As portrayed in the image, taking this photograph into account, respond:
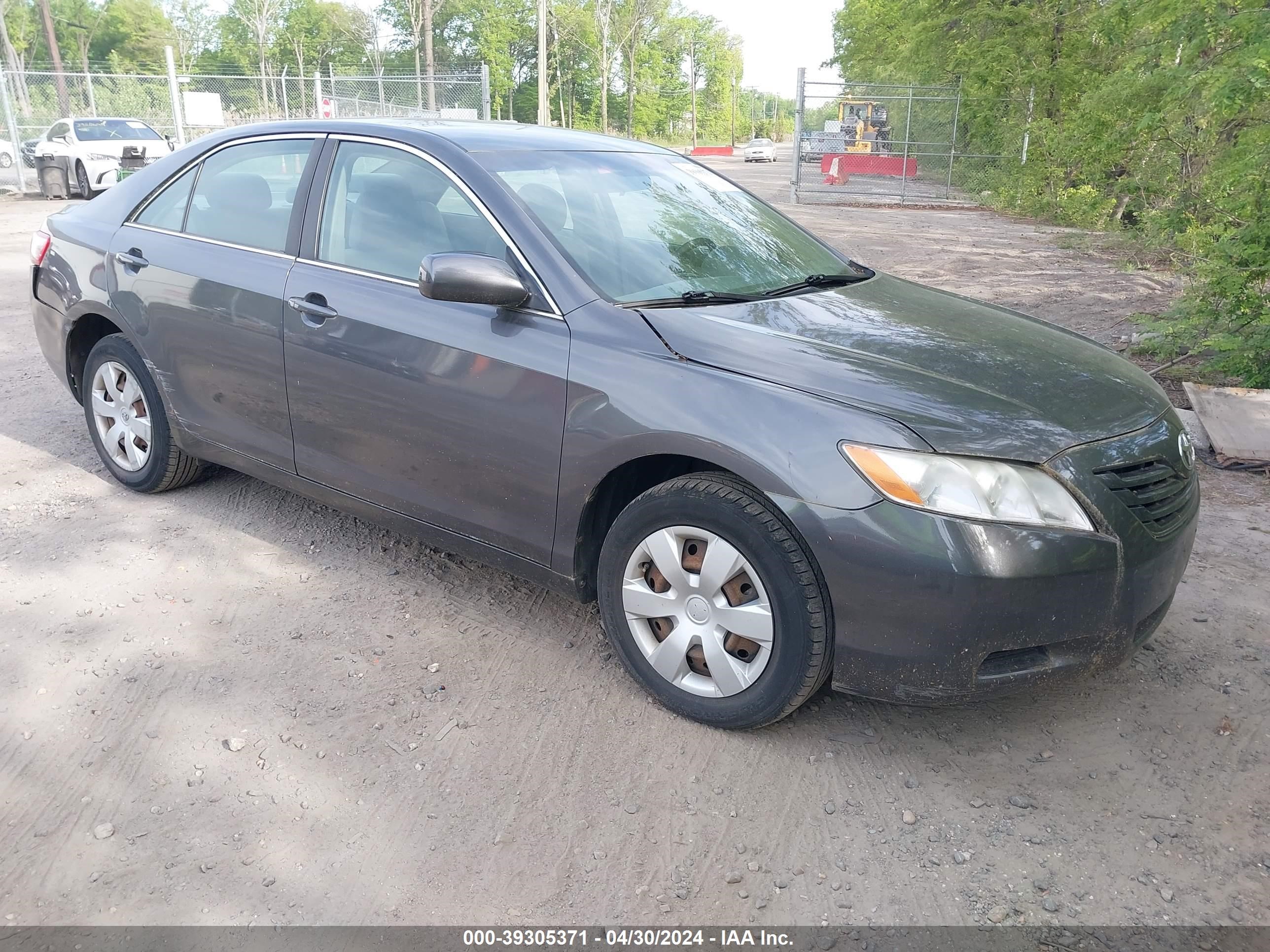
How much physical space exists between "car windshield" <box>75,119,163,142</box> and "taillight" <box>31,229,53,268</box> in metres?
18.8

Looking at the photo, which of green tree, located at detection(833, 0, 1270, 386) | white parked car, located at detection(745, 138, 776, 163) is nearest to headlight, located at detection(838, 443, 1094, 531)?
green tree, located at detection(833, 0, 1270, 386)

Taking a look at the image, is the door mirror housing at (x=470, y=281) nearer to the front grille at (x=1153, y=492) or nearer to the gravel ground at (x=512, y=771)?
the gravel ground at (x=512, y=771)

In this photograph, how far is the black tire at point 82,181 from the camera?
69.1 feet

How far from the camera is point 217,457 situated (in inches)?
170

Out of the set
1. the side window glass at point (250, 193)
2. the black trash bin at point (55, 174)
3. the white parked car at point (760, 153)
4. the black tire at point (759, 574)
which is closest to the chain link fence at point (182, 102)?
the black trash bin at point (55, 174)

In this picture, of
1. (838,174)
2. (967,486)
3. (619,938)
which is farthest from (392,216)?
(838,174)

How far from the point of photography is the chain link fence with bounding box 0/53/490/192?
2353cm

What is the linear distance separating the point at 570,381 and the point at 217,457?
2003 mm

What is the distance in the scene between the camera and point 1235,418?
5793 mm

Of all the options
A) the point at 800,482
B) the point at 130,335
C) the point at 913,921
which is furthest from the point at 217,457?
the point at 913,921

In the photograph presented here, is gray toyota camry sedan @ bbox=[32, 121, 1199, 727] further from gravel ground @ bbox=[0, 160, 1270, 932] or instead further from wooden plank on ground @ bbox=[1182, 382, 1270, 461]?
wooden plank on ground @ bbox=[1182, 382, 1270, 461]

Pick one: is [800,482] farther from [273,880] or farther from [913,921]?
[273,880]

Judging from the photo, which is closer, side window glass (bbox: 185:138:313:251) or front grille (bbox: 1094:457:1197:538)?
front grille (bbox: 1094:457:1197:538)

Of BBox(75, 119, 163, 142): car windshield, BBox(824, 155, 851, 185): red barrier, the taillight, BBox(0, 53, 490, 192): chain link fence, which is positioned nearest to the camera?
the taillight
